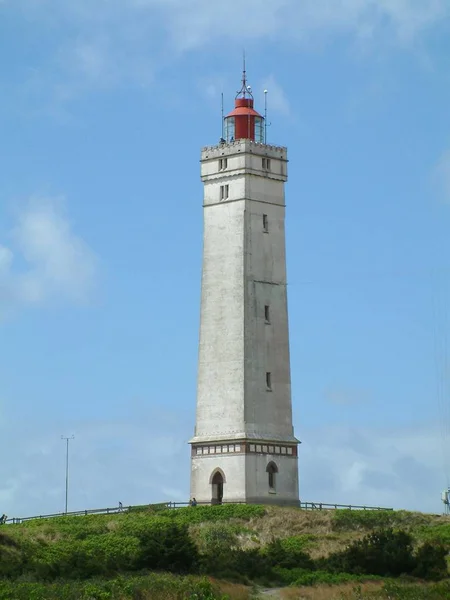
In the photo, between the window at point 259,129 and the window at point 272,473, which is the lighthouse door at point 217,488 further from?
the window at point 259,129

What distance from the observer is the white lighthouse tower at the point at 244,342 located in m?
70.2

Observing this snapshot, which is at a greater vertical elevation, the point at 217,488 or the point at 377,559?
the point at 217,488

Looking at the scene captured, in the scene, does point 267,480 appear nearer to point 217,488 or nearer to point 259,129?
point 217,488

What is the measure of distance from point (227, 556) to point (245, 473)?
14484mm

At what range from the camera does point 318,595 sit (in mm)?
47438

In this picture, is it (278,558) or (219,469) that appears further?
(219,469)

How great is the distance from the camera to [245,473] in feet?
229

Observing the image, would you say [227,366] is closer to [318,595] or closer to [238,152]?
[238,152]

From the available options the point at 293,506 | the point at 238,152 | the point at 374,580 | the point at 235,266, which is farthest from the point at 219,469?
the point at 374,580

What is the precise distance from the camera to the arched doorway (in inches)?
2793

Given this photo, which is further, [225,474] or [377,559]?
[225,474]

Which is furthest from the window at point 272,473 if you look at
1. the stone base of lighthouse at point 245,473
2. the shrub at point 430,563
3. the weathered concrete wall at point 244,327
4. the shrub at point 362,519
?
the shrub at point 430,563

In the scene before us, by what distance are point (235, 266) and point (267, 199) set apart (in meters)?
3.62

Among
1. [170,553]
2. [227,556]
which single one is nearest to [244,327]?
[227,556]
